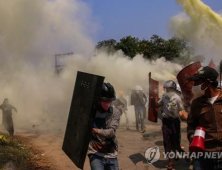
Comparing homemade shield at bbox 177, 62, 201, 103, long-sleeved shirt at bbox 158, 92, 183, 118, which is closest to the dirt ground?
long-sleeved shirt at bbox 158, 92, 183, 118

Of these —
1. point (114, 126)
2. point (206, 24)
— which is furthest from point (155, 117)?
point (206, 24)

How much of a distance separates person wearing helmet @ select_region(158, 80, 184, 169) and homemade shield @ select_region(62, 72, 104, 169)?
2.99 meters

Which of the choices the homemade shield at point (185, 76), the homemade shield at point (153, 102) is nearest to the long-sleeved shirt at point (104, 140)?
the homemade shield at point (185, 76)

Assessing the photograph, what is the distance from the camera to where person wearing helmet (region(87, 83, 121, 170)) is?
3.73 metres

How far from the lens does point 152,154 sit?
7.41 metres

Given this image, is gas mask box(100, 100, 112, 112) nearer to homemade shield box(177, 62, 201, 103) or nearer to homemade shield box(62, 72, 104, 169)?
homemade shield box(62, 72, 104, 169)

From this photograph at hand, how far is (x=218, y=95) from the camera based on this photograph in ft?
10.4

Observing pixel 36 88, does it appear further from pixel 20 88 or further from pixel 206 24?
pixel 206 24

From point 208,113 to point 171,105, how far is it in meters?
3.20

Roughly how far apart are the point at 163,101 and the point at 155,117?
23.1 inches

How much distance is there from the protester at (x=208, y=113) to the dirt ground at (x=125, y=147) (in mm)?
3344

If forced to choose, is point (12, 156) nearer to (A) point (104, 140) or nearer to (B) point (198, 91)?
(A) point (104, 140)

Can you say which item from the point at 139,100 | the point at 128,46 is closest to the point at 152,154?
the point at 139,100

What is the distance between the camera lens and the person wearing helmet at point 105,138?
3727mm
